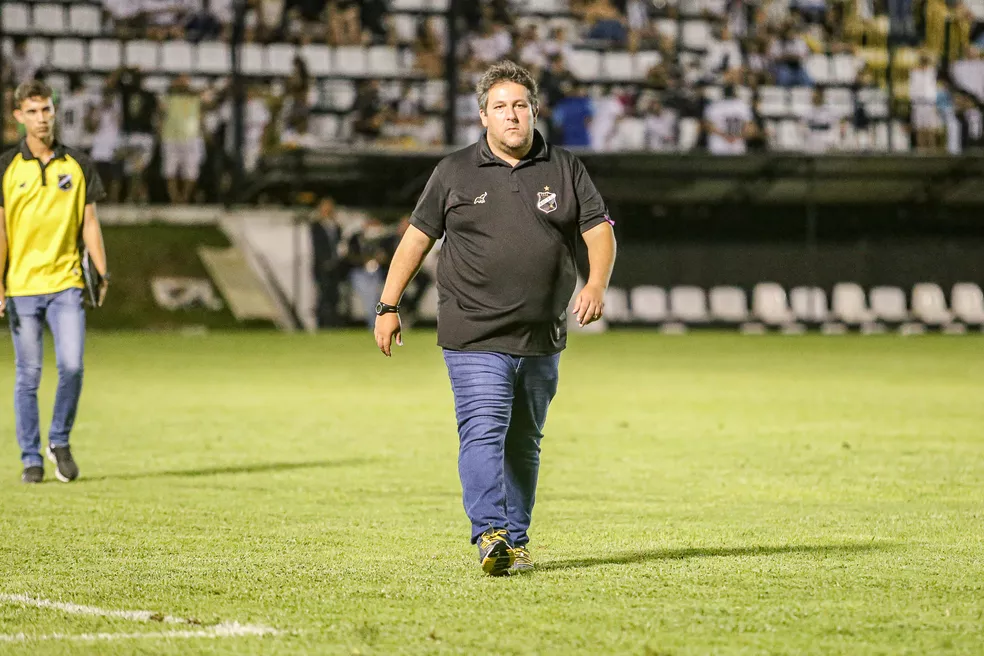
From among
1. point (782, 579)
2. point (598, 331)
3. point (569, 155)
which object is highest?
point (569, 155)

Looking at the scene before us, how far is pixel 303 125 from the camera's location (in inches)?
1123

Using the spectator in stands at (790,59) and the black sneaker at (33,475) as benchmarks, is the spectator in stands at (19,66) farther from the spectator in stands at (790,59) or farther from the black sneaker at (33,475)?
the black sneaker at (33,475)

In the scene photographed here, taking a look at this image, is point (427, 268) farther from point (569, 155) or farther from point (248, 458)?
point (569, 155)

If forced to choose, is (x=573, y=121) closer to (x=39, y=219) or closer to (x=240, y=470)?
(x=240, y=470)

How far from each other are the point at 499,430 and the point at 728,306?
25069mm

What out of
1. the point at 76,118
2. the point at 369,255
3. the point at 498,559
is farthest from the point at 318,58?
the point at 498,559

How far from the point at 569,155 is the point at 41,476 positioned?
4.51 m

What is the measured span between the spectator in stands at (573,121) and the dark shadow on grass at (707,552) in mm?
21797

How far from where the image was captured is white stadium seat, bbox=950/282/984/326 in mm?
31094

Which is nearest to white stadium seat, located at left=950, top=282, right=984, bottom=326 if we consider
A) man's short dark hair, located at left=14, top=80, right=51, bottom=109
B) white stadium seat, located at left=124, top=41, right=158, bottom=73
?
white stadium seat, located at left=124, top=41, right=158, bottom=73

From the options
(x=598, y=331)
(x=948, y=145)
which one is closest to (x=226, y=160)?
(x=598, y=331)

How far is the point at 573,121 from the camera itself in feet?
94.1

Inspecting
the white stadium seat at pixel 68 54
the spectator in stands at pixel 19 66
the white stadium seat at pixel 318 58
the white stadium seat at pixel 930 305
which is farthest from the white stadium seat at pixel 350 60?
the white stadium seat at pixel 930 305

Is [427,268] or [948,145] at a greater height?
[948,145]
